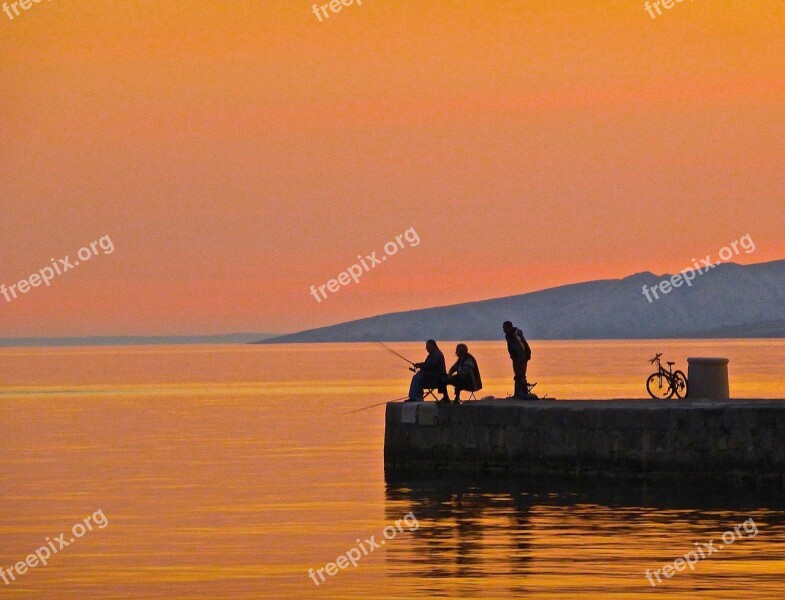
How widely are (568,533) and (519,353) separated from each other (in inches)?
352

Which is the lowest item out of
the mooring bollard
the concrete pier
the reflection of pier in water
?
the reflection of pier in water

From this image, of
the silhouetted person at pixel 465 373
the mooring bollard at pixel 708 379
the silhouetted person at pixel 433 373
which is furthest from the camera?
the silhouetted person at pixel 433 373

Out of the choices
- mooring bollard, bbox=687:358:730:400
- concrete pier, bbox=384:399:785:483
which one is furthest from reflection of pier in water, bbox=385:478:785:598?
mooring bollard, bbox=687:358:730:400

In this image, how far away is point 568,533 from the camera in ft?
73.7

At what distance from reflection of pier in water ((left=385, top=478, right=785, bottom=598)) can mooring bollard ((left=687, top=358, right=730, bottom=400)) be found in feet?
13.2

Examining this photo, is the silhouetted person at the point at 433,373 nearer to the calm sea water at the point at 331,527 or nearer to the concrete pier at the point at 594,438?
the concrete pier at the point at 594,438

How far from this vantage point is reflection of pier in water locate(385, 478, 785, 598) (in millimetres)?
18719

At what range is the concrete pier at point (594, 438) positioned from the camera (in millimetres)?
27719

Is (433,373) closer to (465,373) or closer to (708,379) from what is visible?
(465,373)

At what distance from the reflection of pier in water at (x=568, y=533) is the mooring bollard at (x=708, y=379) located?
13.2 feet

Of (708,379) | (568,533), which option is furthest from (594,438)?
(568,533)

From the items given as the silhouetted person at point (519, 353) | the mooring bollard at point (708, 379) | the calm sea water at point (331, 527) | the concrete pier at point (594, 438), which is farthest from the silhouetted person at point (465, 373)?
the mooring bollard at point (708, 379)

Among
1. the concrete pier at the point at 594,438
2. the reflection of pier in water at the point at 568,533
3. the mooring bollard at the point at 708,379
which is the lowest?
the reflection of pier in water at the point at 568,533

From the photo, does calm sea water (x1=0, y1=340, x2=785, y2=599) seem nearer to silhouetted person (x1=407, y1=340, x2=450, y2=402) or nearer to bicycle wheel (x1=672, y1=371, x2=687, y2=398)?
silhouetted person (x1=407, y1=340, x2=450, y2=402)
